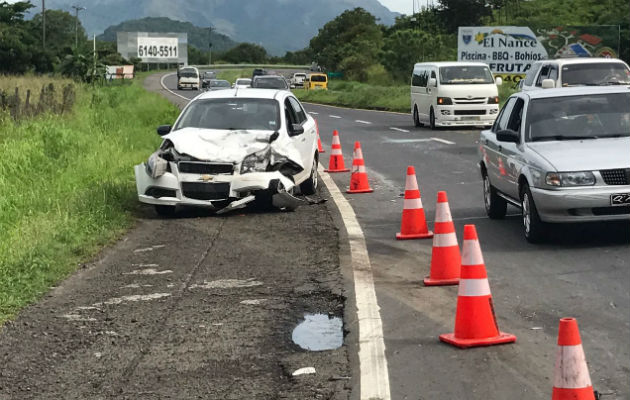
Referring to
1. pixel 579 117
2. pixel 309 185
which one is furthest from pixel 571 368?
pixel 309 185

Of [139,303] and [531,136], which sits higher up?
[531,136]

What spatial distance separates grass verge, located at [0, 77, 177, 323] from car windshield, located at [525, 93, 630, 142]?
4.63 m

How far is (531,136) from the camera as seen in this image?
11.6 metres

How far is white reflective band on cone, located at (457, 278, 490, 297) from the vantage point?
6898 mm

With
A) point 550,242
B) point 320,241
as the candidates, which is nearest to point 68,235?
point 320,241

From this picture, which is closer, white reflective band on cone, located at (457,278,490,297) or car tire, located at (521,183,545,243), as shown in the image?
white reflective band on cone, located at (457,278,490,297)

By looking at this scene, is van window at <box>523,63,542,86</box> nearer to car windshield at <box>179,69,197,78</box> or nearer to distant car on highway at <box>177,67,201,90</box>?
distant car on highway at <box>177,67,201,90</box>

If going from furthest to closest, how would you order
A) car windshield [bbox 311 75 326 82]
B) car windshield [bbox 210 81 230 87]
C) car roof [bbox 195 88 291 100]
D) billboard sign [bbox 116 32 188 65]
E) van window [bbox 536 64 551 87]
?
billboard sign [bbox 116 32 188 65] < car windshield [bbox 311 75 326 82] < car windshield [bbox 210 81 230 87] < van window [bbox 536 64 551 87] < car roof [bbox 195 88 291 100]

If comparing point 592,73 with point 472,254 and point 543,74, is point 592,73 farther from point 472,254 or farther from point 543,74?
point 472,254

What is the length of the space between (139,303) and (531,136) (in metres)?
4.94

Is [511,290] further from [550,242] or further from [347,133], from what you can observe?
[347,133]

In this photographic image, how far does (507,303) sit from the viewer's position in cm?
812

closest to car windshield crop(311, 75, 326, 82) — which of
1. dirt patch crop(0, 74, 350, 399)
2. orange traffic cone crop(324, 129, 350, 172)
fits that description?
orange traffic cone crop(324, 129, 350, 172)

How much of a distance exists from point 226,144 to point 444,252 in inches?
221
